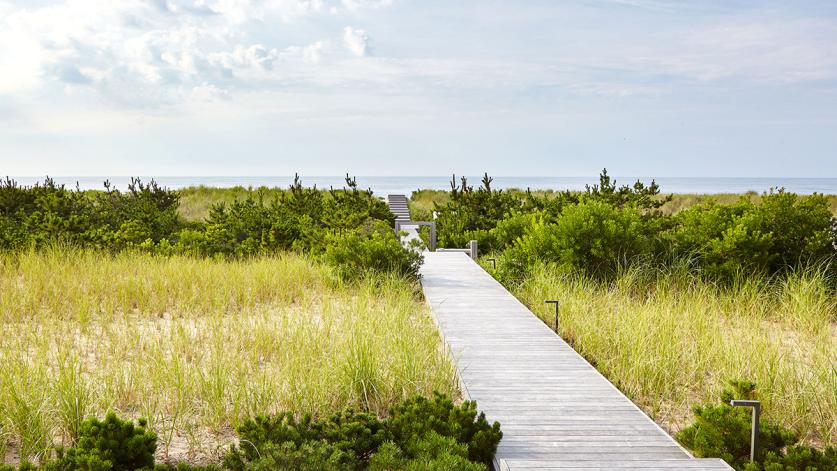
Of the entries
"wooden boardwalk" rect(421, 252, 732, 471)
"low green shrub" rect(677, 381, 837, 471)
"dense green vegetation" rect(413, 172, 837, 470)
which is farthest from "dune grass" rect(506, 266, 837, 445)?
"low green shrub" rect(677, 381, 837, 471)

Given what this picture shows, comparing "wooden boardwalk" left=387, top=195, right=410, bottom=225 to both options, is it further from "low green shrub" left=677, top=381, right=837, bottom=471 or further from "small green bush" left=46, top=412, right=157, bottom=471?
"small green bush" left=46, top=412, right=157, bottom=471

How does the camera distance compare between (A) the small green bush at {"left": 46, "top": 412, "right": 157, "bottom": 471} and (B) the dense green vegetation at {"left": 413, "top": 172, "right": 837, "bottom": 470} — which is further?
(B) the dense green vegetation at {"left": 413, "top": 172, "right": 837, "bottom": 470}

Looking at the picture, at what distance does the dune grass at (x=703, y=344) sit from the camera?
186 inches

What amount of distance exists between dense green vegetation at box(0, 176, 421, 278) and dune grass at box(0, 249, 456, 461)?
73 cm

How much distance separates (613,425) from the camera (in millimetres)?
3994

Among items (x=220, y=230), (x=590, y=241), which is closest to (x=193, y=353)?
(x=590, y=241)

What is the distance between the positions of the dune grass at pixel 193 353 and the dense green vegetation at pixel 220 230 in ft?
2.40

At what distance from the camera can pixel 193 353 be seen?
595cm

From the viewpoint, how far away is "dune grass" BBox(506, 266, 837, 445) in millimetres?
4734

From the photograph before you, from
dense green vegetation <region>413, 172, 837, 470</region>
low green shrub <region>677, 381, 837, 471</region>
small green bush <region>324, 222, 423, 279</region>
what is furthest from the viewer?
small green bush <region>324, 222, 423, 279</region>

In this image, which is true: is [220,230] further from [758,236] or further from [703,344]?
[758,236]

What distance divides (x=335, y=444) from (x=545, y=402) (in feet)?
5.35

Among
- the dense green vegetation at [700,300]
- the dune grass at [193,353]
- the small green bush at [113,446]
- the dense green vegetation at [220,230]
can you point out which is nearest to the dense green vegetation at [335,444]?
the small green bush at [113,446]

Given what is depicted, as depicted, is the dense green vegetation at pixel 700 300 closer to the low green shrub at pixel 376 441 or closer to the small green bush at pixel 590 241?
the small green bush at pixel 590 241
